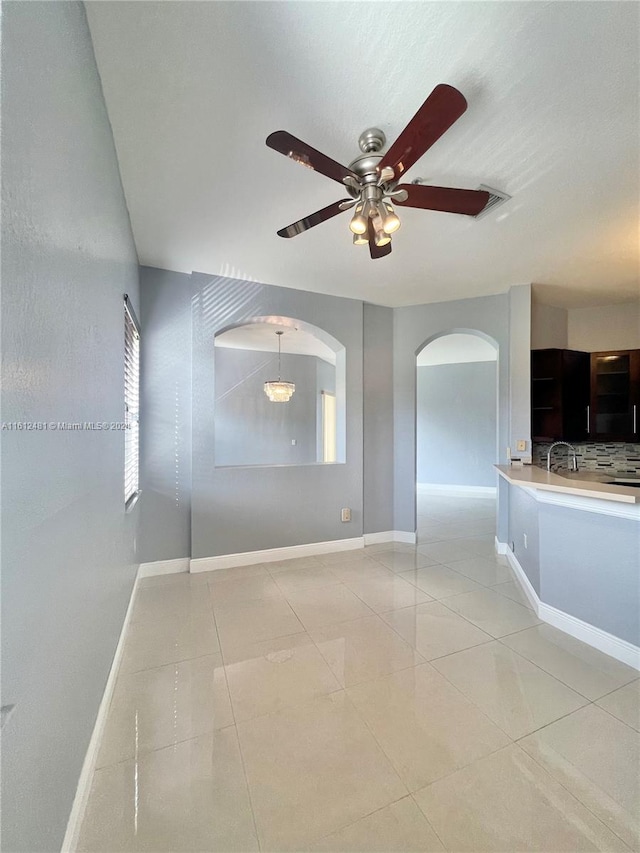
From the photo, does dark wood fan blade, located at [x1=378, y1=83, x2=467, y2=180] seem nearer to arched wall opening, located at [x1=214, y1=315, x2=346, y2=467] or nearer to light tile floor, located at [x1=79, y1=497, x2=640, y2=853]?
light tile floor, located at [x1=79, y1=497, x2=640, y2=853]

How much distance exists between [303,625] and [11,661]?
2.01 m

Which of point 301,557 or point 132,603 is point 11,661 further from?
point 301,557

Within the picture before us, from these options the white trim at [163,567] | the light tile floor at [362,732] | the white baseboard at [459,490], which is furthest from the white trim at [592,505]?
the white baseboard at [459,490]

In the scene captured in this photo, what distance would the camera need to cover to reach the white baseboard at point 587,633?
2.08m

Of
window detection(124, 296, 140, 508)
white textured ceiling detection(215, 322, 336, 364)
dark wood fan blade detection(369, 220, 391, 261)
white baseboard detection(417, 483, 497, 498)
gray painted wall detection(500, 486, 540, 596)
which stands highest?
white textured ceiling detection(215, 322, 336, 364)

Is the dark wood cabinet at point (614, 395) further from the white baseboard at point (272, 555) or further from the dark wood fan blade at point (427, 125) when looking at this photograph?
the dark wood fan blade at point (427, 125)

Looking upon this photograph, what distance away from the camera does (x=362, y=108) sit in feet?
5.16

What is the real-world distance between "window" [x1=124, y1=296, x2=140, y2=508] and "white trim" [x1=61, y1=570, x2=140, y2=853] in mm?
1014

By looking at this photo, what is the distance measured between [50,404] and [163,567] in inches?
110

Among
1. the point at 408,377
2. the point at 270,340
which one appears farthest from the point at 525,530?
the point at 270,340

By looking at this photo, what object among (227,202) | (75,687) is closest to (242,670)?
(75,687)

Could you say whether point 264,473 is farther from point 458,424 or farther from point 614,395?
point 458,424

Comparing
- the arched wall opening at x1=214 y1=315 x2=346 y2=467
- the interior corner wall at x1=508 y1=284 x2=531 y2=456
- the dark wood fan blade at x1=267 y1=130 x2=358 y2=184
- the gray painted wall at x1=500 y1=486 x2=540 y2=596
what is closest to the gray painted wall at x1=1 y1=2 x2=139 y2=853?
the dark wood fan blade at x1=267 y1=130 x2=358 y2=184

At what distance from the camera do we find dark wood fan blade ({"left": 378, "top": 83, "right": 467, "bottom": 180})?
1.23 meters
